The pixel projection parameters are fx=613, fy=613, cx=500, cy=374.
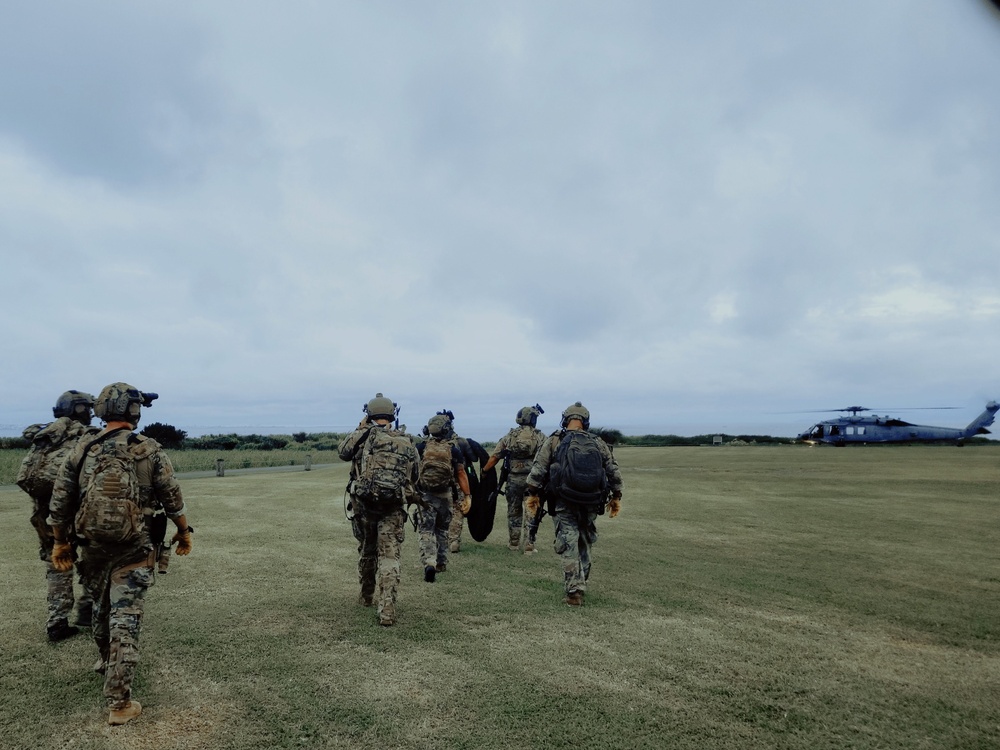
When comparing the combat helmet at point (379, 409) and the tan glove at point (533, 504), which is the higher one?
the combat helmet at point (379, 409)

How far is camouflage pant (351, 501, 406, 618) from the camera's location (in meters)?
6.49

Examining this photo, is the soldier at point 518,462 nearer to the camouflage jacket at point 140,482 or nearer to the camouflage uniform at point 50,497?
the camouflage uniform at point 50,497

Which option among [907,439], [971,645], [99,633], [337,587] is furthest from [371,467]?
[907,439]

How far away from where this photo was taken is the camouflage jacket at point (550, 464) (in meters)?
7.75

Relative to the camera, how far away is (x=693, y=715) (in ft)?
14.6

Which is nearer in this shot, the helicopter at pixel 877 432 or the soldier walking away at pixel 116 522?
the soldier walking away at pixel 116 522

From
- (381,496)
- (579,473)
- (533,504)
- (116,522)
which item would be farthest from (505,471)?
(116,522)

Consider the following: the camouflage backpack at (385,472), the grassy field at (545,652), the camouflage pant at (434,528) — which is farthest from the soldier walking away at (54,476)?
the camouflage pant at (434,528)

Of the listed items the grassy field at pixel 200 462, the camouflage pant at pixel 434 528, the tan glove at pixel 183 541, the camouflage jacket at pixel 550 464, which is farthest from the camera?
the grassy field at pixel 200 462

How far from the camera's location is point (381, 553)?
→ 667cm

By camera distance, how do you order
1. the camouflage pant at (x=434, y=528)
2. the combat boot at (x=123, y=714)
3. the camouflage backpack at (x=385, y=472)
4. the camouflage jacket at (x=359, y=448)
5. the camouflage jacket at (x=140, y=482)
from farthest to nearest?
the camouflage pant at (x=434, y=528), the camouflage jacket at (x=359, y=448), the camouflage backpack at (x=385, y=472), the camouflage jacket at (x=140, y=482), the combat boot at (x=123, y=714)

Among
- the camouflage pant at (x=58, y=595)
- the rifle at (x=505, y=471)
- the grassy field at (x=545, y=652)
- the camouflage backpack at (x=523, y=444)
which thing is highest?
→ the camouflage backpack at (x=523, y=444)

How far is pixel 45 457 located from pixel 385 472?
3.26 metres

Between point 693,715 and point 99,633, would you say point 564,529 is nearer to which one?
point 693,715
